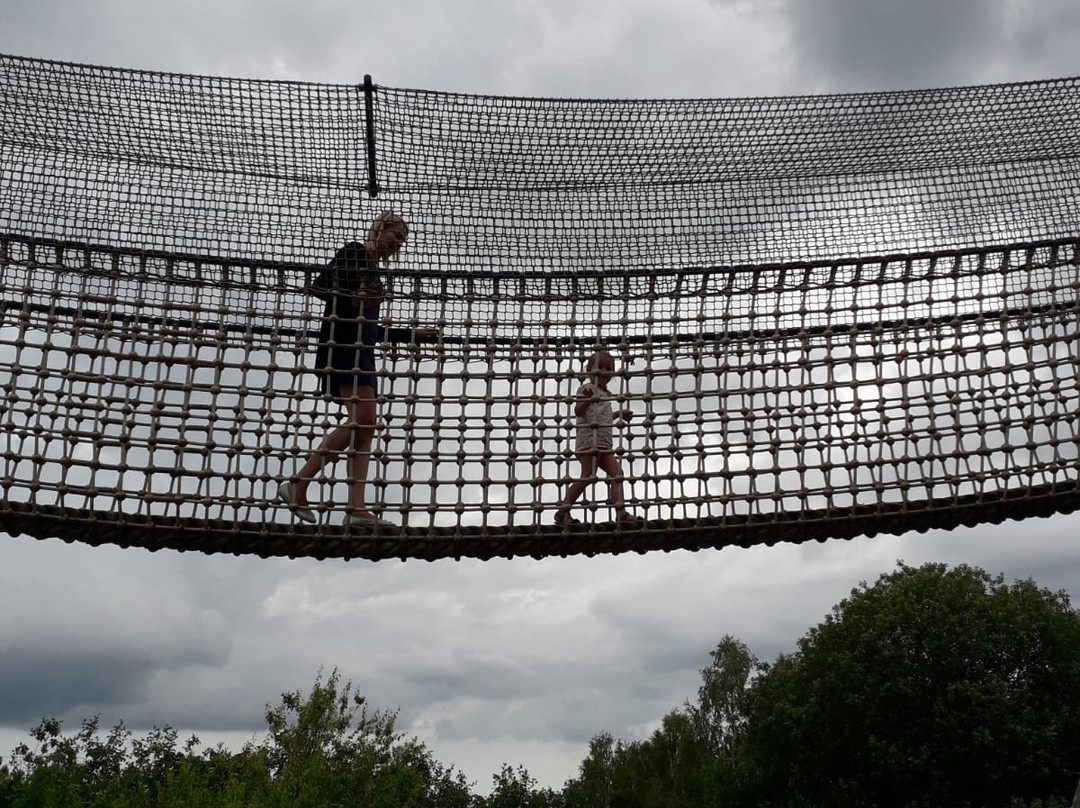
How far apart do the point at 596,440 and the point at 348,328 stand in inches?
32.3

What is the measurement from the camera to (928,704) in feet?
59.8

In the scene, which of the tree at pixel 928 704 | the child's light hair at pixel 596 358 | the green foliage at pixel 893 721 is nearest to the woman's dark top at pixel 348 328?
the child's light hair at pixel 596 358

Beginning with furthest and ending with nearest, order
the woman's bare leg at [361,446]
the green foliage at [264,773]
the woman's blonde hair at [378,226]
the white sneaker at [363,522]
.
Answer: the green foliage at [264,773] → the woman's blonde hair at [378,226] → the woman's bare leg at [361,446] → the white sneaker at [363,522]

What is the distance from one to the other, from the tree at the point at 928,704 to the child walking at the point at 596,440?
15.8 meters

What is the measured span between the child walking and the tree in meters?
15.8

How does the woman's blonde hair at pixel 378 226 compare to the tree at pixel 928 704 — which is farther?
the tree at pixel 928 704

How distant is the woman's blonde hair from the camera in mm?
3137

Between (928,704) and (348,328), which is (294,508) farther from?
(928,704)

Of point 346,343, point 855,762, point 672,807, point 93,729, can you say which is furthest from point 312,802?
point 93,729

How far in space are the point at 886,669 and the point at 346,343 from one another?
1731 centimetres

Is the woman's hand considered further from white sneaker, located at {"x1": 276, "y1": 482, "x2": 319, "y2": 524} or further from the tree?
the tree

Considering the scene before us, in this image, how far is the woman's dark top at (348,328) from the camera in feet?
10.3

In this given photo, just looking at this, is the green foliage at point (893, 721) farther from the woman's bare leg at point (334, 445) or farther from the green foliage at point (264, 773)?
the woman's bare leg at point (334, 445)

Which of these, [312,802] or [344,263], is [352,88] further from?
[312,802]
